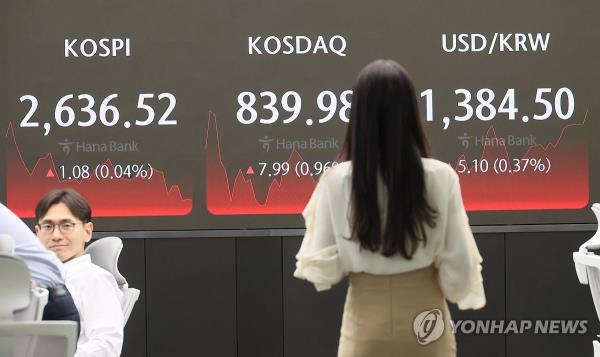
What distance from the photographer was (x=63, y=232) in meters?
3.46

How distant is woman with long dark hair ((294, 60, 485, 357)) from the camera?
2.54m

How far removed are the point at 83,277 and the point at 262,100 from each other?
2637 millimetres

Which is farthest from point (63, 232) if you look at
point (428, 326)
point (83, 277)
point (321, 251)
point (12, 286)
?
point (428, 326)

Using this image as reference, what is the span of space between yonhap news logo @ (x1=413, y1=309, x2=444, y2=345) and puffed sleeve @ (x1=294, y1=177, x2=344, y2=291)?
9.0 inches

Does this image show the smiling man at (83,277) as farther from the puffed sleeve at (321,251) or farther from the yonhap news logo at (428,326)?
the yonhap news logo at (428,326)

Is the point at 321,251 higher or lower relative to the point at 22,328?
higher

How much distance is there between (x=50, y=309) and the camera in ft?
7.93

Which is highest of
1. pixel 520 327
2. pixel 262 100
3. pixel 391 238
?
pixel 262 100

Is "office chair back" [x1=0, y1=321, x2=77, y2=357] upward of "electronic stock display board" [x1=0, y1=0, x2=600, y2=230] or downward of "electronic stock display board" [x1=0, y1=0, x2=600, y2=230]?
downward

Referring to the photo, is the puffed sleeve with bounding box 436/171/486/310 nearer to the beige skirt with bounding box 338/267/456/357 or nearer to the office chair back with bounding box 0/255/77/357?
the beige skirt with bounding box 338/267/456/357

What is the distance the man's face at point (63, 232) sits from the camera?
345 cm

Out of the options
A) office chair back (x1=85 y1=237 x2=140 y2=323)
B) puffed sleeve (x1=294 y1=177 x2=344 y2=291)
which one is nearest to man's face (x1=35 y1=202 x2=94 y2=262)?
office chair back (x1=85 y1=237 x2=140 y2=323)

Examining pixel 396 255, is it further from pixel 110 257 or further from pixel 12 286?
pixel 110 257

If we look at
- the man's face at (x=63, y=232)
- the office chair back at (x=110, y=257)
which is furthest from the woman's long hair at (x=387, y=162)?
the office chair back at (x=110, y=257)
